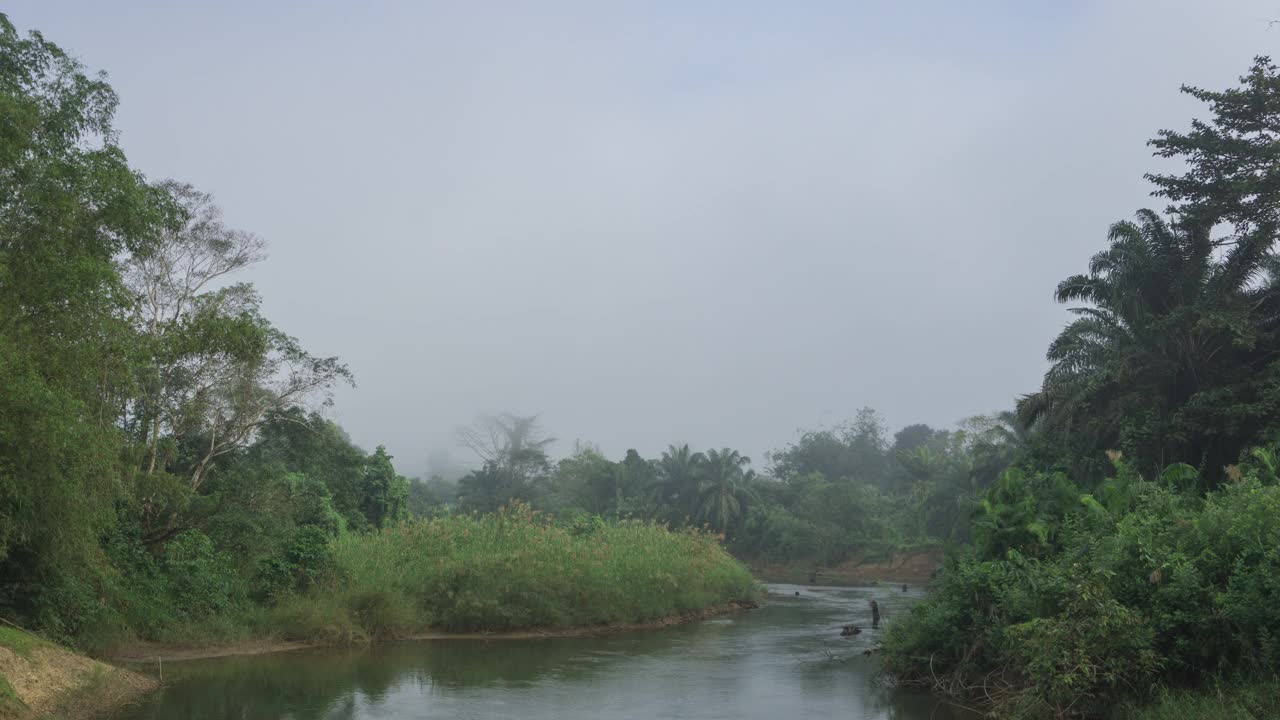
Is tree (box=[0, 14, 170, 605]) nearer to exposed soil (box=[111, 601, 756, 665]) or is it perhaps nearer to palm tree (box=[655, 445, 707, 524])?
exposed soil (box=[111, 601, 756, 665])

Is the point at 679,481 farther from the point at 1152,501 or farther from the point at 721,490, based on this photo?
the point at 1152,501

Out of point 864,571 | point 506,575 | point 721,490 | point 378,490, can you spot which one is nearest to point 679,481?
point 721,490

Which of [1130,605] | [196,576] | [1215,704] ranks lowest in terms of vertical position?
[1215,704]

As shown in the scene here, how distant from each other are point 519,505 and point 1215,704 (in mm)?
19904

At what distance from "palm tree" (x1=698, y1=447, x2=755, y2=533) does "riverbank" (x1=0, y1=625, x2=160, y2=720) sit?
1751 inches

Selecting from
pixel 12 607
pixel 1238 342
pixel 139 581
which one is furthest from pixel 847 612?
pixel 12 607

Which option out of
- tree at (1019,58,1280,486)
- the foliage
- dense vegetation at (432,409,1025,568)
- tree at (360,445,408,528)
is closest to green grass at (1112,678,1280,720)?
tree at (1019,58,1280,486)

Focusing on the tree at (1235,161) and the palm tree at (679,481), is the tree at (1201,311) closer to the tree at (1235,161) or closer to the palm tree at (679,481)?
the tree at (1235,161)

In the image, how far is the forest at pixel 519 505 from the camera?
12.1 m

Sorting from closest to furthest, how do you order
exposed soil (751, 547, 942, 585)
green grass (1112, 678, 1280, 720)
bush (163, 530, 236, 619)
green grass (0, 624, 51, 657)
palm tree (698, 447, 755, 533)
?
green grass (1112, 678, 1280, 720), green grass (0, 624, 51, 657), bush (163, 530, 236, 619), exposed soil (751, 547, 942, 585), palm tree (698, 447, 755, 533)

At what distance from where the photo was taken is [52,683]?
12992 millimetres

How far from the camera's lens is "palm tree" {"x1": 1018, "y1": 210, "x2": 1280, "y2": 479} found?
20.1m

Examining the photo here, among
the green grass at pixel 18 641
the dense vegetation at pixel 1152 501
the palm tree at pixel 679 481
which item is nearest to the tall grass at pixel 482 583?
the green grass at pixel 18 641

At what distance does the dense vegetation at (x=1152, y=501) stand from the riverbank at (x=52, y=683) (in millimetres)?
12451
